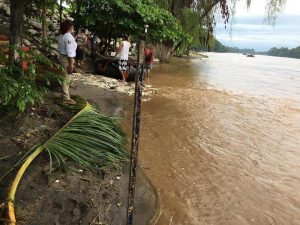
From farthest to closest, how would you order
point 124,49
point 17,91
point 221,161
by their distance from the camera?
point 124,49, point 221,161, point 17,91

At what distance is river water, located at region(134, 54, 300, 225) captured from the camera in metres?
4.56

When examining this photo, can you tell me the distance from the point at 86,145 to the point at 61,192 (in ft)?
3.23

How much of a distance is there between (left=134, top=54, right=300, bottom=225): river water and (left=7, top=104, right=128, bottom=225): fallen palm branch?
0.66 m

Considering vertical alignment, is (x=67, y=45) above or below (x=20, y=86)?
above

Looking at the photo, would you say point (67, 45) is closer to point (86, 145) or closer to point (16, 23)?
point (16, 23)

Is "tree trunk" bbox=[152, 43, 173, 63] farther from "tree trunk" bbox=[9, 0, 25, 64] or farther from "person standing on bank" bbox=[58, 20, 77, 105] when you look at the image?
"tree trunk" bbox=[9, 0, 25, 64]

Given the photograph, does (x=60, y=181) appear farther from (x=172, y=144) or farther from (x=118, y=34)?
(x=118, y=34)

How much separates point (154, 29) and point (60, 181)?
32.2 ft

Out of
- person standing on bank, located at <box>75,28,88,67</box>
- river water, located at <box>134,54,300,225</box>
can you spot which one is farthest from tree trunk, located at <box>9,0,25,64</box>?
person standing on bank, located at <box>75,28,88,67</box>

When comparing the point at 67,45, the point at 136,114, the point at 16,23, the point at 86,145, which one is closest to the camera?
the point at 136,114

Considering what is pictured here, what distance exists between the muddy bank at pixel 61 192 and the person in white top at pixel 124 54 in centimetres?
679

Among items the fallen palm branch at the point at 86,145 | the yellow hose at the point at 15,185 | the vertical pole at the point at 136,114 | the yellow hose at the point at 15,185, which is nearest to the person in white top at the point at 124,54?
the fallen palm branch at the point at 86,145

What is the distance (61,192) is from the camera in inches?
163

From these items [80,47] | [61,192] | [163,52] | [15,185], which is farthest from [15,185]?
[163,52]
